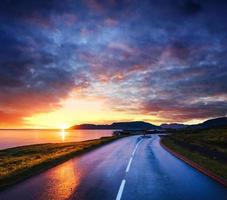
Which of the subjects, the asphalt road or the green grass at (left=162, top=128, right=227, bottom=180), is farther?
the green grass at (left=162, top=128, right=227, bottom=180)

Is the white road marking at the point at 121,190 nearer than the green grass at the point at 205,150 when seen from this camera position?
Yes

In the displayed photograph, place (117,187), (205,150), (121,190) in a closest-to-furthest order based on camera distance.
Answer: (121,190)
(117,187)
(205,150)

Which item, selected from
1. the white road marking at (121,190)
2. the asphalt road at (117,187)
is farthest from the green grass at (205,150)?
the white road marking at (121,190)

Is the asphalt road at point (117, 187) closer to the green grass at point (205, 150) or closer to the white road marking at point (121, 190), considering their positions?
the white road marking at point (121, 190)

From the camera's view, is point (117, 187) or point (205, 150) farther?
point (205, 150)

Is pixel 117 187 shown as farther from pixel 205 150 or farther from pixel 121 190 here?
pixel 205 150

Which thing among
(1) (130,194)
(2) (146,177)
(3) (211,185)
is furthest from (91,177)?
(3) (211,185)

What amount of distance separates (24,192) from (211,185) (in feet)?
26.4

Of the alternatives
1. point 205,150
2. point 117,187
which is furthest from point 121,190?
point 205,150

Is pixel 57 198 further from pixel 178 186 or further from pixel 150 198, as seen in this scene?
pixel 178 186

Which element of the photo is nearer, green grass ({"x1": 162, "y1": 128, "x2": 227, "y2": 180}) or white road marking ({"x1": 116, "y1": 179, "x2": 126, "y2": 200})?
white road marking ({"x1": 116, "y1": 179, "x2": 126, "y2": 200})

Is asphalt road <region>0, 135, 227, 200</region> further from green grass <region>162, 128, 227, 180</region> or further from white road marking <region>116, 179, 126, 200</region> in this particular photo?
green grass <region>162, 128, 227, 180</region>

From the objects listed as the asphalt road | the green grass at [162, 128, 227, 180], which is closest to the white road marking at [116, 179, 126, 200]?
the asphalt road

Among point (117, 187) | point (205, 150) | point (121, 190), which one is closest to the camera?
point (121, 190)
